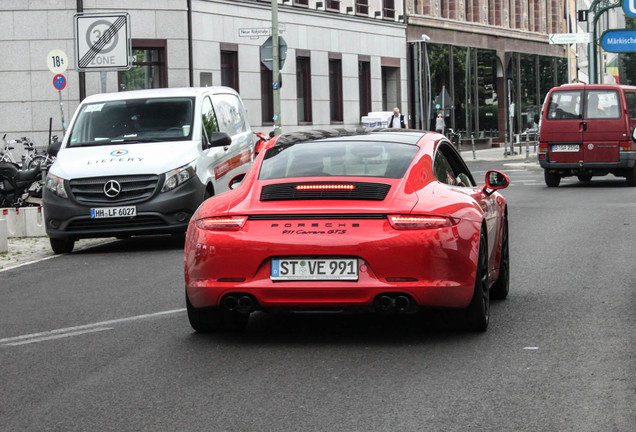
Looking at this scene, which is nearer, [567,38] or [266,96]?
[567,38]

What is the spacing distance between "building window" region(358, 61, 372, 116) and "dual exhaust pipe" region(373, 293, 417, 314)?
39553mm

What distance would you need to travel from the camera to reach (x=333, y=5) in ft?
147

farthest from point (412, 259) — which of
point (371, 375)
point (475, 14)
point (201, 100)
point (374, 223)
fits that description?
point (475, 14)

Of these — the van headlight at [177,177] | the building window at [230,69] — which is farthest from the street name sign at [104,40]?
the building window at [230,69]

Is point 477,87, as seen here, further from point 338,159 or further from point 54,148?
point 338,159

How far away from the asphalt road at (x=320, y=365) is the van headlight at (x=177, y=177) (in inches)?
136

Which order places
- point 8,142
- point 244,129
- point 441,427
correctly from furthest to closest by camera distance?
point 8,142 < point 244,129 < point 441,427

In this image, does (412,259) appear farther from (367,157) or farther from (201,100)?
(201,100)

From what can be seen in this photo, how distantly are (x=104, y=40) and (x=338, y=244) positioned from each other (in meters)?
15.5

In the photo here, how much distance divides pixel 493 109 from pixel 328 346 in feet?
177

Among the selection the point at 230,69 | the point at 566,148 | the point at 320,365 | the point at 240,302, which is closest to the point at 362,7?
the point at 230,69

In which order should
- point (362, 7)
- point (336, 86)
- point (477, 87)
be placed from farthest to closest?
point (477, 87)
point (362, 7)
point (336, 86)

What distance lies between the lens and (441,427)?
5621 millimetres

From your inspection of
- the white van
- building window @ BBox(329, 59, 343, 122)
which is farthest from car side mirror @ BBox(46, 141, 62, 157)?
building window @ BBox(329, 59, 343, 122)
